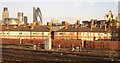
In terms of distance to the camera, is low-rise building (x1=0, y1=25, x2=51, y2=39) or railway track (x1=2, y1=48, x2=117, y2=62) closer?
railway track (x1=2, y1=48, x2=117, y2=62)

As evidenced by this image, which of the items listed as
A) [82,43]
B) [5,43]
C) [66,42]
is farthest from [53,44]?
[5,43]

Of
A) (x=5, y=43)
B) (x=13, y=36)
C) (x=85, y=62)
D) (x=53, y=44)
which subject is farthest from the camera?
(x=13, y=36)

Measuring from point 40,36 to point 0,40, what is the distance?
1178 centimetres

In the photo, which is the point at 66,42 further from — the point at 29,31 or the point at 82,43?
the point at 29,31

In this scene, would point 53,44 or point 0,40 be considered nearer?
point 53,44

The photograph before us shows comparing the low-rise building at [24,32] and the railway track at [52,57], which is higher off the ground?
the low-rise building at [24,32]

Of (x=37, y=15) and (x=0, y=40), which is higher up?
(x=37, y=15)

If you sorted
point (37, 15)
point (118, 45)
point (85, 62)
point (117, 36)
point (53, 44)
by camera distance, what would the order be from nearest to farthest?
point (85, 62), point (118, 45), point (53, 44), point (117, 36), point (37, 15)

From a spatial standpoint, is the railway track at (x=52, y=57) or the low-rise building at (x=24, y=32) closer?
the railway track at (x=52, y=57)

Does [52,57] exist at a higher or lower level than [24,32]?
lower

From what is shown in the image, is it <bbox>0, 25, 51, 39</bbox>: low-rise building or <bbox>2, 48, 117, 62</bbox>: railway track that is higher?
<bbox>0, 25, 51, 39</bbox>: low-rise building

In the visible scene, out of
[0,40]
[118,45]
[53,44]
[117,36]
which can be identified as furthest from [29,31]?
[118,45]

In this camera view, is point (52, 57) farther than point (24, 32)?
No

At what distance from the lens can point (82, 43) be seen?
42844 millimetres
